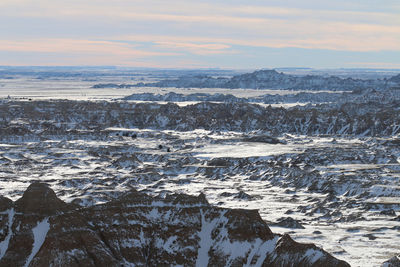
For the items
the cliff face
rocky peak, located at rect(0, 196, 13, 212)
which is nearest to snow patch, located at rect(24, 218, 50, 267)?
the cliff face

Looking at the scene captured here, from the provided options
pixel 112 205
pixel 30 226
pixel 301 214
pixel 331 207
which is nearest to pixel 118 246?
pixel 112 205

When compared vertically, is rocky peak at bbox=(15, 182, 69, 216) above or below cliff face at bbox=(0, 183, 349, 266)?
above

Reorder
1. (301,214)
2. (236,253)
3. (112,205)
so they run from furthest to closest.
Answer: (301,214) < (112,205) < (236,253)

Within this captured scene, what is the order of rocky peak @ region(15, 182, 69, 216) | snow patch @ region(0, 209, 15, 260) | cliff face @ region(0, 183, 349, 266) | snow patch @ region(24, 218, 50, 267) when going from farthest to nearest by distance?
rocky peak @ region(15, 182, 69, 216)
snow patch @ region(0, 209, 15, 260)
snow patch @ region(24, 218, 50, 267)
cliff face @ region(0, 183, 349, 266)

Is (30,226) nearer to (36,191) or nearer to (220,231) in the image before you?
(36,191)

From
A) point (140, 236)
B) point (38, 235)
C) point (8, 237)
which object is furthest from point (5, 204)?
point (140, 236)

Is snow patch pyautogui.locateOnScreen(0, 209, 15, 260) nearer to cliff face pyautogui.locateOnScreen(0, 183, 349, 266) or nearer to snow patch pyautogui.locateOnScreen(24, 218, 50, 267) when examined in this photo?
cliff face pyautogui.locateOnScreen(0, 183, 349, 266)

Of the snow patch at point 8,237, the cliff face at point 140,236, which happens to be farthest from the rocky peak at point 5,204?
the snow patch at point 8,237

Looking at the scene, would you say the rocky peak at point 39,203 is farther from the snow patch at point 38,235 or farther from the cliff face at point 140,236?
the snow patch at point 38,235
